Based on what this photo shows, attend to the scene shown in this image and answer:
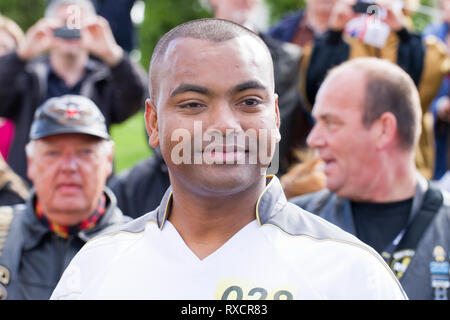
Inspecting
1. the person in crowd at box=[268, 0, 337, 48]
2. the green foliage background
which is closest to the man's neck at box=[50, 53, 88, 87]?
the person in crowd at box=[268, 0, 337, 48]

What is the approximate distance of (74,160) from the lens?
376 cm

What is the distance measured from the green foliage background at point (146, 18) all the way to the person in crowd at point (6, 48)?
367 cm

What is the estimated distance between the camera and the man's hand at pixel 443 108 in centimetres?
531

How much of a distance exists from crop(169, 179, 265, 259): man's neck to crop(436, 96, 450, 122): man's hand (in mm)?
3496

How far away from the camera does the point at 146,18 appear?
14.7m

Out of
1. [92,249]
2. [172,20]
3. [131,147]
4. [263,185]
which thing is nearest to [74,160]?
[92,249]

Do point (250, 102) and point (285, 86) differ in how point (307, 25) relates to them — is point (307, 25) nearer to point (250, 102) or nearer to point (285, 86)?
point (285, 86)

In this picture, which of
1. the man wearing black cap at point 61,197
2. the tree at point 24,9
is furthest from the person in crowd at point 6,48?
the tree at point 24,9

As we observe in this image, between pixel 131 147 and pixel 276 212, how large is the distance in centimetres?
839

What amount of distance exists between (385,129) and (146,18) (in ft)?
37.8

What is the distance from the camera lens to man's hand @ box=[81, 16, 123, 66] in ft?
15.8

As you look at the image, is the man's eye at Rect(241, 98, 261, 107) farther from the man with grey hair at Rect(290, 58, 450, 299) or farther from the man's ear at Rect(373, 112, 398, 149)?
the man's ear at Rect(373, 112, 398, 149)

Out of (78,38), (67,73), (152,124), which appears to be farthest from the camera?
(67,73)

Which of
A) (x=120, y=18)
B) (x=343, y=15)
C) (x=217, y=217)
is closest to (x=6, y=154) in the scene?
(x=120, y=18)
